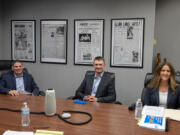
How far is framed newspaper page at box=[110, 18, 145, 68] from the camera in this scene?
3.50m

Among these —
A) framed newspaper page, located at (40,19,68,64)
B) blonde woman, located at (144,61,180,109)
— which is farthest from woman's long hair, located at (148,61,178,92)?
framed newspaper page, located at (40,19,68,64)

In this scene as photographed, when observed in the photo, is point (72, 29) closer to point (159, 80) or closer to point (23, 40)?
point (23, 40)

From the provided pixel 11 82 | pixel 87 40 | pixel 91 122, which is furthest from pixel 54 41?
pixel 91 122

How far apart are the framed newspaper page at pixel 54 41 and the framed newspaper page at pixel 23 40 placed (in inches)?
8.4

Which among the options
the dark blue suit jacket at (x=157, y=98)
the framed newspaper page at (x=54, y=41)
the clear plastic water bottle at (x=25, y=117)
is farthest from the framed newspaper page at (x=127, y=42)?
the clear plastic water bottle at (x=25, y=117)

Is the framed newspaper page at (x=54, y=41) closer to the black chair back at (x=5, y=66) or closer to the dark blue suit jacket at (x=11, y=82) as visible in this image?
the black chair back at (x=5, y=66)

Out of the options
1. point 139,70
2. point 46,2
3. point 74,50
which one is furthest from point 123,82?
point 46,2

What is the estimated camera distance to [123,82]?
3.72m

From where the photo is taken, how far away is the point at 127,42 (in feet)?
11.7

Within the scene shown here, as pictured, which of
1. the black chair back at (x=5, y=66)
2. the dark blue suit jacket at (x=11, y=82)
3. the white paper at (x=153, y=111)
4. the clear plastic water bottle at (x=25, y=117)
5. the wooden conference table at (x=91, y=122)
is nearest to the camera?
the wooden conference table at (x=91, y=122)

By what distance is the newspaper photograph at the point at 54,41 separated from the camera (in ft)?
12.9

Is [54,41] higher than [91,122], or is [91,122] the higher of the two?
[54,41]

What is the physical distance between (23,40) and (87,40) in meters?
1.43

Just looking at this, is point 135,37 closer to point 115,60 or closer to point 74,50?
point 115,60
